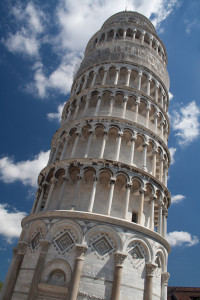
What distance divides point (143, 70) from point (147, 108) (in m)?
Result: 4.22

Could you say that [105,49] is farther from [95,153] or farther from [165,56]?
[95,153]

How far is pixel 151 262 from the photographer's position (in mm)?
15188

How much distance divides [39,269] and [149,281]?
588 centimetres

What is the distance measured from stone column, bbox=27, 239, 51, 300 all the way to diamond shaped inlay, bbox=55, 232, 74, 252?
0.54 metres

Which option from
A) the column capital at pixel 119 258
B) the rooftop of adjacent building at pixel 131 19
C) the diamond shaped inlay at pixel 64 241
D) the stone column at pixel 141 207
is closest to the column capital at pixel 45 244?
the diamond shaped inlay at pixel 64 241

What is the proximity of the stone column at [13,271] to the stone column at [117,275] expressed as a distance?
5.53 m

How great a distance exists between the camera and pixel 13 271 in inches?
604

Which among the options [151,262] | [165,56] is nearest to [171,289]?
[151,262]

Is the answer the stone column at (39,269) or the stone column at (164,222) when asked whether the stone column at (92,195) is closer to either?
the stone column at (39,269)

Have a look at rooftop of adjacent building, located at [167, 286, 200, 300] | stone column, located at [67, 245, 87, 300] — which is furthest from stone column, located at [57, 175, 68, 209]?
rooftop of adjacent building, located at [167, 286, 200, 300]

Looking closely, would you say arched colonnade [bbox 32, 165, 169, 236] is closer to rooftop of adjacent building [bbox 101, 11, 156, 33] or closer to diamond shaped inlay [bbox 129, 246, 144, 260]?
diamond shaped inlay [bbox 129, 246, 144, 260]

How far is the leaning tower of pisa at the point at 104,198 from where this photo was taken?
1409 centimetres

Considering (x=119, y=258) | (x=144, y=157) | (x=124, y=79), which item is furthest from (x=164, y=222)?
(x=124, y=79)

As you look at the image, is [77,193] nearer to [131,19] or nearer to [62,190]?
[62,190]
